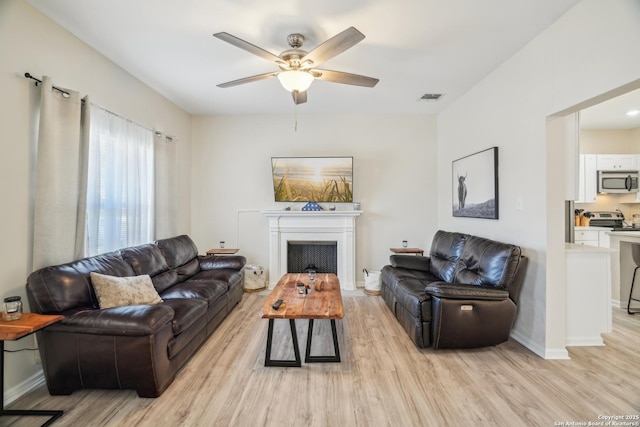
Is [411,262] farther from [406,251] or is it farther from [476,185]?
[476,185]

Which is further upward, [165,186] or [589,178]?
[589,178]

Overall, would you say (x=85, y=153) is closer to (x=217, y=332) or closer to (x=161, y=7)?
(x=161, y=7)

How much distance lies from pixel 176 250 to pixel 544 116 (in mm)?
4290

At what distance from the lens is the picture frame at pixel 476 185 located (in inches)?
126

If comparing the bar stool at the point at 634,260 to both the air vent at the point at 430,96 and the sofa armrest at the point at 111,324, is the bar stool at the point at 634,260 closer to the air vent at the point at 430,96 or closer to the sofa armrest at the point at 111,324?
the air vent at the point at 430,96

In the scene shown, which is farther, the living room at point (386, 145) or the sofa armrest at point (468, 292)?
the sofa armrest at point (468, 292)

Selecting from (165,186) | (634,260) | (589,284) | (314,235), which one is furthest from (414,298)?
(165,186)

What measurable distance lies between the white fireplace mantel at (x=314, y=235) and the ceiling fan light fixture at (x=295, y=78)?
2.44 m

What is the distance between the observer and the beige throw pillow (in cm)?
224

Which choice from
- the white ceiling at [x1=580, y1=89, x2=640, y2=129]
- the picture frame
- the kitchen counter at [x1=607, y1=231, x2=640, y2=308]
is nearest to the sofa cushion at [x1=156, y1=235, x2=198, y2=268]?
the picture frame

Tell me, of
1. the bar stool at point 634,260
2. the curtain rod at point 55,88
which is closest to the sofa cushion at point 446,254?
the bar stool at point 634,260

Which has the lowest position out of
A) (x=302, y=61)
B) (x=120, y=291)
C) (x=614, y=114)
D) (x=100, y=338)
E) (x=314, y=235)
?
(x=100, y=338)

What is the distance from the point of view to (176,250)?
363cm

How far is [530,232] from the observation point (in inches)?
105
